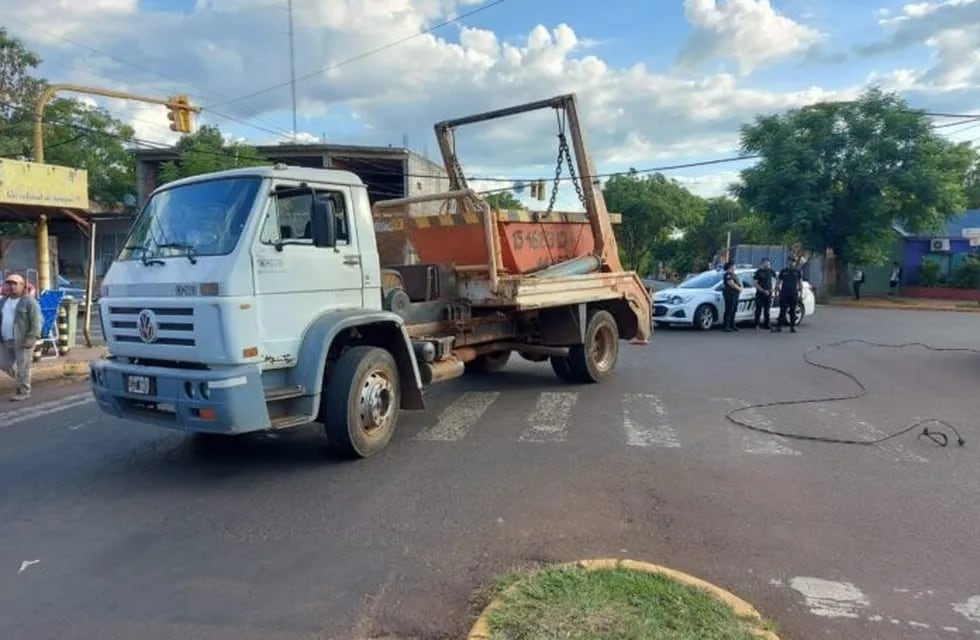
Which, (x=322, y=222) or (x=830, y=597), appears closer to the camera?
(x=830, y=597)

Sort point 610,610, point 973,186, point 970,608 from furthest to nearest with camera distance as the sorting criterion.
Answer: point 973,186
point 970,608
point 610,610

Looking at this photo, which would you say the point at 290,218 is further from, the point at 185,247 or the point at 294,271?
the point at 185,247

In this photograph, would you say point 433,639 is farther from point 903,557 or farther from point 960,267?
point 960,267

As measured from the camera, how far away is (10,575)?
4141 mm

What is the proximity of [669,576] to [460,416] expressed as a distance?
4.54 m

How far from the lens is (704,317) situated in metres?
18.2

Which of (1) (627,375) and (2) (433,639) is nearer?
(2) (433,639)

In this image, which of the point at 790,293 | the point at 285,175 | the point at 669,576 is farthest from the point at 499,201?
the point at 669,576

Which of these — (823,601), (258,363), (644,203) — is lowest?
(823,601)

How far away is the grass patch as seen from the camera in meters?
3.26

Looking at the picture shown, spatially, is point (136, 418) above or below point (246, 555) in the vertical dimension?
above

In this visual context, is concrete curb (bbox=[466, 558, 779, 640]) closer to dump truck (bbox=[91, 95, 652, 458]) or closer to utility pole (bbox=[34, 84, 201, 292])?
dump truck (bbox=[91, 95, 652, 458])

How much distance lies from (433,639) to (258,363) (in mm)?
2891

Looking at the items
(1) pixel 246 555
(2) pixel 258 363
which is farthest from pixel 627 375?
(1) pixel 246 555
